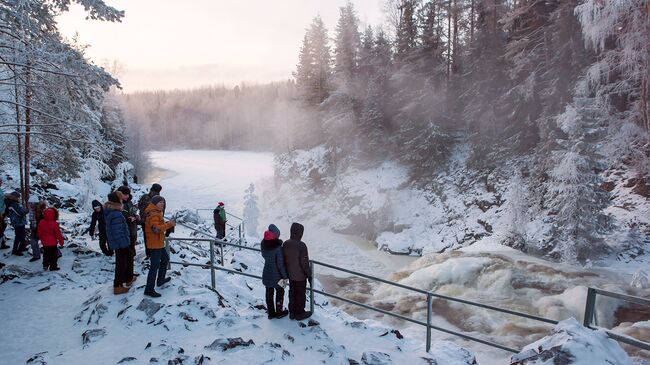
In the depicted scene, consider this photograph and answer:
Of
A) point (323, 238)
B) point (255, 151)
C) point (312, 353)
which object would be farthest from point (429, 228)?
point (255, 151)

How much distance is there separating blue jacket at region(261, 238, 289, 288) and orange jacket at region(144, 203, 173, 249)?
2.04 metres

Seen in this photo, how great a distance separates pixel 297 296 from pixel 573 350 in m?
4.24

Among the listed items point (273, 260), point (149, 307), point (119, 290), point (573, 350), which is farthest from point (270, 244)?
point (573, 350)

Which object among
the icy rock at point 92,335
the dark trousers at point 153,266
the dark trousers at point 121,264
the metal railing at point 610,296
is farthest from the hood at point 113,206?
the metal railing at point 610,296

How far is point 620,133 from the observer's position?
60.0 ft

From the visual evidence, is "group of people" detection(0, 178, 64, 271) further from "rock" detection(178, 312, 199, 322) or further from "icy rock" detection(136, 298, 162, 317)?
"rock" detection(178, 312, 199, 322)

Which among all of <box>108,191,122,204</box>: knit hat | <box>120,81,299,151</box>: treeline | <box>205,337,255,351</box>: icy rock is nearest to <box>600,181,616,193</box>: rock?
<box>205,337,255,351</box>: icy rock

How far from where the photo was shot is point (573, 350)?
187 inches

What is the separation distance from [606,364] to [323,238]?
2792 centimetres

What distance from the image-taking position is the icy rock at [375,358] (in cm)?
610

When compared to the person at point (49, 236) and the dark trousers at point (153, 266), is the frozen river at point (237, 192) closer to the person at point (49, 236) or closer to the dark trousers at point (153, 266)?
the person at point (49, 236)

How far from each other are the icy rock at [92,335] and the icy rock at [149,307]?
0.71 metres

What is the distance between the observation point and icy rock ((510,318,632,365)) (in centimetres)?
468

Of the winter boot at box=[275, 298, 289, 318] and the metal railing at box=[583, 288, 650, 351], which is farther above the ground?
the metal railing at box=[583, 288, 650, 351]
